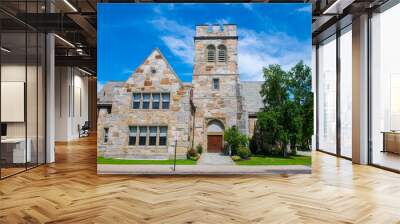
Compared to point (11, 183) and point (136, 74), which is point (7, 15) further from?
point (11, 183)

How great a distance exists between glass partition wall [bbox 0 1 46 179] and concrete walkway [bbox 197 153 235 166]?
351 cm

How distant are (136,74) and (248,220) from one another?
369 cm

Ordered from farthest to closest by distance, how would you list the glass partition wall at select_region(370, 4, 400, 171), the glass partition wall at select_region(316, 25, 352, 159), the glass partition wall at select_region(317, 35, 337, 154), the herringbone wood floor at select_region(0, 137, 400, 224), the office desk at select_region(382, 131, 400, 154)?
the glass partition wall at select_region(317, 35, 337, 154), the glass partition wall at select_region(316, 25, 352, 159), the glass partition wall at select_region(370, 4, 400, 171), the office desk at select_region(382, 131, 400, 154), the herringbone wood floor at select_region(0, 137, 400, 224)

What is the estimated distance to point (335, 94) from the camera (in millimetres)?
10016

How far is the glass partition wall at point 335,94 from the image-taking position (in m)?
Result: 9.09

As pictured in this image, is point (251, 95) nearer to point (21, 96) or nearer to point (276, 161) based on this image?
point (276, 161)

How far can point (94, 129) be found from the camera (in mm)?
22094

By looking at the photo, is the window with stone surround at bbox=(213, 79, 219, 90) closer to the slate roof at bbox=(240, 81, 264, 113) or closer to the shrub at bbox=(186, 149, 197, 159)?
the slate roof at bbox=(240, 81, 264, 113)

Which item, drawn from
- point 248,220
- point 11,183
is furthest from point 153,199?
point 11,183

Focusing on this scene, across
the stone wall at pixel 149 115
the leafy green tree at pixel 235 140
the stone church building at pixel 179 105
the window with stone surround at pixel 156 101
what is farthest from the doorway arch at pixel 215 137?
the window with stone surround at pixel 156 101

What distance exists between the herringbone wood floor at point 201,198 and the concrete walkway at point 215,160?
26 centimetres

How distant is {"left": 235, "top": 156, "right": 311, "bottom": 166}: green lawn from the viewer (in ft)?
21.9

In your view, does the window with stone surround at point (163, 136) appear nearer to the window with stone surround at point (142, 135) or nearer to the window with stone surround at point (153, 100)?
the window with stone surround at point (142, 135)

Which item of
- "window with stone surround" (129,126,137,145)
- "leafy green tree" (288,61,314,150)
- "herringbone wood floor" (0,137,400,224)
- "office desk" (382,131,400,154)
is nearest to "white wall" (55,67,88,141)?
"herringbone wood floor" (0,137,400,224)
